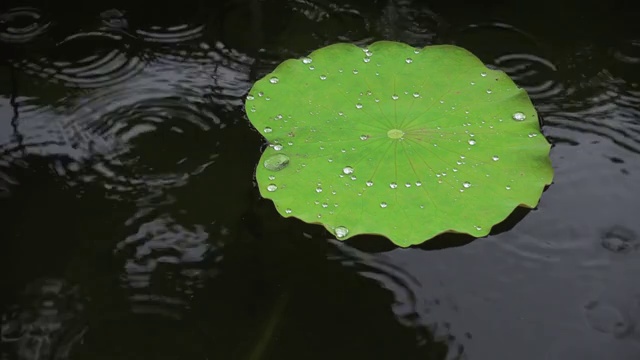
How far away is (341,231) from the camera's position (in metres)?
1.19

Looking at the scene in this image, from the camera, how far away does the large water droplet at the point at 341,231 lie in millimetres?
1177

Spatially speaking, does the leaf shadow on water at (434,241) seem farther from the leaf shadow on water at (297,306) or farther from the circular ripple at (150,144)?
the circular ripple at (150,144)

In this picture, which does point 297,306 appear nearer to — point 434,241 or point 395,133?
point 434,241

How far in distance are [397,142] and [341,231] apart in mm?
253

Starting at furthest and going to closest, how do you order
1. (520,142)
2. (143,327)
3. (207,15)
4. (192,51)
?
(207,15)
(192,51)
(520,142)
(143,327)

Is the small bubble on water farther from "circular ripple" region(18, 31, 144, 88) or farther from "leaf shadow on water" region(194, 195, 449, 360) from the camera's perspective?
"circular ripple" region(18, 31, 144, 88)

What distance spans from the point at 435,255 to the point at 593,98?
24.1 inches

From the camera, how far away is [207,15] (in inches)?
70.9

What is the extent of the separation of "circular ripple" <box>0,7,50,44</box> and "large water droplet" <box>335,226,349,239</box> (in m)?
1.02

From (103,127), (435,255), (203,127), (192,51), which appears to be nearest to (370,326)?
(435,255)

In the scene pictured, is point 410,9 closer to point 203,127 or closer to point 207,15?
point 207,15

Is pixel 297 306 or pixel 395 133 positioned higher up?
pixel 395 133

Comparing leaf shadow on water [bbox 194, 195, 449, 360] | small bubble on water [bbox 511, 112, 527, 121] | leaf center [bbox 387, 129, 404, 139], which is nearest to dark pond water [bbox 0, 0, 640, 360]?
leaf shadow on water [bbox 194, 195, 449, 360]

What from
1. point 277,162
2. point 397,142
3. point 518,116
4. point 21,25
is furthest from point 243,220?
point 21,25
